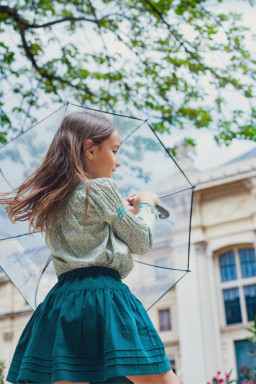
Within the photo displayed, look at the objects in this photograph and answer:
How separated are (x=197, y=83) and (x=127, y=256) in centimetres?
450

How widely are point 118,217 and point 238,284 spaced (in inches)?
458

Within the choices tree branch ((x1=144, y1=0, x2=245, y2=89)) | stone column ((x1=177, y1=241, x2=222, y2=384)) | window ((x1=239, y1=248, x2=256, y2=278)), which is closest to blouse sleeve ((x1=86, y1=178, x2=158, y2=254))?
tree branch ((x1=144, y1=0, x2=245, y2=89))

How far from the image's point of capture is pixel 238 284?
40.9 feet

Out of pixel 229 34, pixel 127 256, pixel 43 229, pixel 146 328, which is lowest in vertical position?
pixel 146 328

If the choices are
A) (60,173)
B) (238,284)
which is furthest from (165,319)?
(60,173)

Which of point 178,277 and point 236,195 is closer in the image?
point 178,277

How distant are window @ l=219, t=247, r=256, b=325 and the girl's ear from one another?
36.8 feet

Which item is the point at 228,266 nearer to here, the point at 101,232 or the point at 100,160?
the point at 100,160

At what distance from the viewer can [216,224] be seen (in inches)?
533

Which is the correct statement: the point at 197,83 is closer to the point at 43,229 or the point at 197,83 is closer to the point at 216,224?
the point at 43,229

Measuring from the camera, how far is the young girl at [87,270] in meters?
1.30

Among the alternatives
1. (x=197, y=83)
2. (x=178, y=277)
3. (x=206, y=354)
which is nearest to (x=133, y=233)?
(x=178, y=277)

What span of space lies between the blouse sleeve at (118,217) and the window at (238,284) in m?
11.2

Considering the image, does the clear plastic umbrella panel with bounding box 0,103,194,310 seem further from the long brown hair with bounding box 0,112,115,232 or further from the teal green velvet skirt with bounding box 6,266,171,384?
the teal green velvet skirt with bounding box 6,266,171,384
